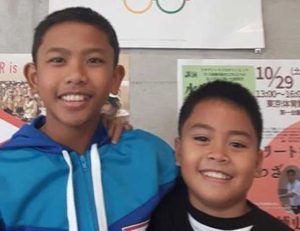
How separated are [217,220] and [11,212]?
29 centimetres

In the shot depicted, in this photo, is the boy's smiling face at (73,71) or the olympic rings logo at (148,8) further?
the olympic rings logo at (148,8)

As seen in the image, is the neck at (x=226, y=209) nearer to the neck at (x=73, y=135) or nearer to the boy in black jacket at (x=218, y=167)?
the boy in black jacket at (x=218, y=167)

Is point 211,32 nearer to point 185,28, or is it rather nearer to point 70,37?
point 185,28

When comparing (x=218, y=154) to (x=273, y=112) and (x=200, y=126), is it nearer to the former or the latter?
(x=200, y=126)

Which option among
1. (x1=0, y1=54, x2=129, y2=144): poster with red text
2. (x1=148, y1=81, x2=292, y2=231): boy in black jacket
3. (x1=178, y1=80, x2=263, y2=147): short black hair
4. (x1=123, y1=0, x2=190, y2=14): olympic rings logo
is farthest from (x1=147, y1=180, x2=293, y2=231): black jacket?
(x1=123, y1=0, x2=190, y2=14): olympic rings logo

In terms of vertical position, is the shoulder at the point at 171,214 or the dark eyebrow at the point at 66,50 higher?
the dark eyebrow at the point at 66,50

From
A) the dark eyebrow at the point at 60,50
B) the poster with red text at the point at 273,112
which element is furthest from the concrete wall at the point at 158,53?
the dark eyebrow at the point at 60,50

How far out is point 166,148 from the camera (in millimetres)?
797

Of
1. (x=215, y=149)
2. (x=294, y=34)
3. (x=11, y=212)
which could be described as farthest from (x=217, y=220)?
(x=294, y=34)

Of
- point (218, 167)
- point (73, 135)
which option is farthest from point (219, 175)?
point (73, 135)

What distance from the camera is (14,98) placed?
888 millimetres

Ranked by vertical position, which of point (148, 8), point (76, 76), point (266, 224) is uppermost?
point (148, 8)

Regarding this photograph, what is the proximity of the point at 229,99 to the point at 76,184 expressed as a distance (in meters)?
0.26

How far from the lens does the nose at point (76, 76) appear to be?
0.66 meters
